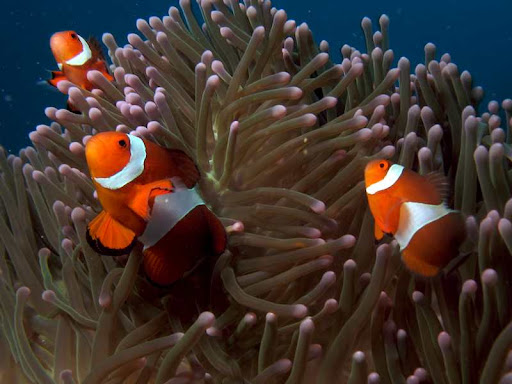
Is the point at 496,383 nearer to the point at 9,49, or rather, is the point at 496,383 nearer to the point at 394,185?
the point at 394,185

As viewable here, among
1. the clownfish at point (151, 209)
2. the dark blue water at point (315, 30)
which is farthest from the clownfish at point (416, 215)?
the dark blue water at point (315, 30)

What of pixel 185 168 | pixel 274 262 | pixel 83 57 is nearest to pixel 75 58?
pixel 83 57

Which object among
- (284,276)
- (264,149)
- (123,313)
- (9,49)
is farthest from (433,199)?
(9,49)

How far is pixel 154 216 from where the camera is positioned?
1082mm

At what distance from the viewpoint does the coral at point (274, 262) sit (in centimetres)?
107

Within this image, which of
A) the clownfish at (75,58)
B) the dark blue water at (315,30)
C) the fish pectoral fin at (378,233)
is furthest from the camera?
the dark blue water at (315,30)

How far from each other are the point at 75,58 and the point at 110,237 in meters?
1.38

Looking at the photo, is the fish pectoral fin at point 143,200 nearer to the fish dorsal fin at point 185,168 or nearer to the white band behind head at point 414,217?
the fish dorsal fin at point 185,168

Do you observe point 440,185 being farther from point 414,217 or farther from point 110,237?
point 110,237

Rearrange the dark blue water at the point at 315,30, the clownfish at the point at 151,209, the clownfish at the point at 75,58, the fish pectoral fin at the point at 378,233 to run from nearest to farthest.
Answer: the clownfish at the point at 151,209 → the fish pectoral fin at the point at 378,233 → the clownfish at the point at 75,58 → the dark blue water at the point at 315,30

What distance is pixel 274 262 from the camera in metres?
1.19

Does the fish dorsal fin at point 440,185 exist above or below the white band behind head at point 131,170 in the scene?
below

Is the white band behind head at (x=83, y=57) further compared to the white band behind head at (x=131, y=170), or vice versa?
the white band behind head at (x=83, y=57)

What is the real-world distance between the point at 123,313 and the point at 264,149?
57 cm
